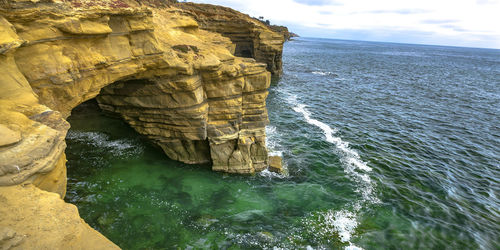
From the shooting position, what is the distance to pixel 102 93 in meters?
14.6

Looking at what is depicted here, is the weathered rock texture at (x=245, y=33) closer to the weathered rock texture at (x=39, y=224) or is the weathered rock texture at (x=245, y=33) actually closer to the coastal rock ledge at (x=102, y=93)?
the coastal rock ledge at (x=102, y=93)

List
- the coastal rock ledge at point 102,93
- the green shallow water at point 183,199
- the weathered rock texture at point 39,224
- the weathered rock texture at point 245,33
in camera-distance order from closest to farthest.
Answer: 1. the weathered rock texture at point 39,224
2. the coastal rock ledge at point 102,93
3. the green shallow water at point 183,199
4. the weathered rock texture at point 245,33

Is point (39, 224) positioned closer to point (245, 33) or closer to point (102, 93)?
point (102, 93)

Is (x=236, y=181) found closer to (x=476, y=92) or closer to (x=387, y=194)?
(x=387, y=194)

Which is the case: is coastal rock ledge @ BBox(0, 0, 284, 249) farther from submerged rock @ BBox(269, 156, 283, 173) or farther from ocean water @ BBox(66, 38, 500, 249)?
ocean water @ BBox(66, 38, 500, 249)

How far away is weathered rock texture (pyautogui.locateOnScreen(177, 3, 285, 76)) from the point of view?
4103cm

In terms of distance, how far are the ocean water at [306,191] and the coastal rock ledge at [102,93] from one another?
7.85 ft

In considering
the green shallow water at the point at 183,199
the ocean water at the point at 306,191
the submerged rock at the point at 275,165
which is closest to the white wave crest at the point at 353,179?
the ocean water at the point at 306,191

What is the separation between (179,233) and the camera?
11047mm

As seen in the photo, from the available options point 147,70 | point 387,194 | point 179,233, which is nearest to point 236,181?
point 179,233

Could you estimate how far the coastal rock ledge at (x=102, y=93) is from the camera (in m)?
5.26

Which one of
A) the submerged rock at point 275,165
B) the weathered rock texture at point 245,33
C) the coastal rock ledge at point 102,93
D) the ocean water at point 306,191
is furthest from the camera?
the weathered rock texture at point 245,33

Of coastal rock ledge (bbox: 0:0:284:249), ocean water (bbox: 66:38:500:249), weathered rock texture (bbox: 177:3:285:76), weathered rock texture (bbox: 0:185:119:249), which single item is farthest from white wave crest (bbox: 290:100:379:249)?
weathered rock texture (bbox: 177:3:285:76)

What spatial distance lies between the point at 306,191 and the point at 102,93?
13533 mm
